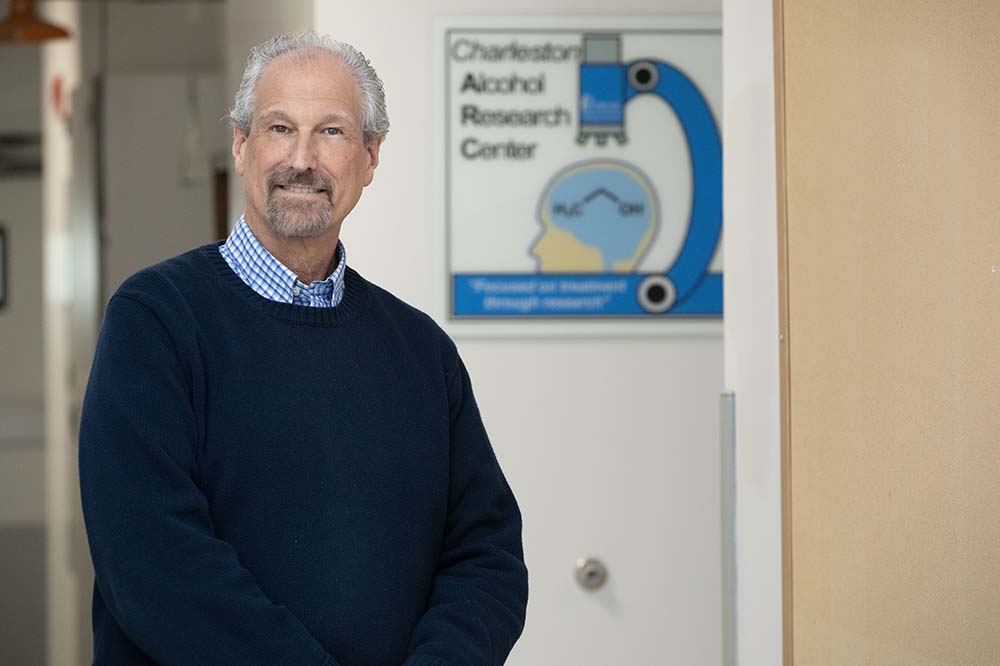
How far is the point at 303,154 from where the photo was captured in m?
1.58

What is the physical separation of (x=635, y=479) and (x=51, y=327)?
344 cm

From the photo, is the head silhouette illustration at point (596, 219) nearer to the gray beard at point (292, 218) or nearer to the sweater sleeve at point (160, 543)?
the gray beard at point (292, 218)

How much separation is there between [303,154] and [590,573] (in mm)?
1475

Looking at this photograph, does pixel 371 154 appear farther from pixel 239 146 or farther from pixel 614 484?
pixel 614 484

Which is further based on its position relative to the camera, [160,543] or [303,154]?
[303,154]

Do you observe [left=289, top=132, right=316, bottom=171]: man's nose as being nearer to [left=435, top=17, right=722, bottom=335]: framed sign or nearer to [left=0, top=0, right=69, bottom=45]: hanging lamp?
[left=435, top=17, right=722, bottom=335]: framed sign

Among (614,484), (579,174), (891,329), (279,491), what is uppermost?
(579,174)

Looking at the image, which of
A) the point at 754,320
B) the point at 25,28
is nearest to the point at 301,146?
the point at 754,320

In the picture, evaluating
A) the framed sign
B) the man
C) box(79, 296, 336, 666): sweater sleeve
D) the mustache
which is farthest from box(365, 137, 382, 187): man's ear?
the framed sign

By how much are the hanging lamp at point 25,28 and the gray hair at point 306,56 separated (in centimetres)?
375

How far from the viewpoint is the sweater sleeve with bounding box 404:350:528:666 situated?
1555 millimetres

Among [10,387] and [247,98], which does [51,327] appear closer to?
[10,387]

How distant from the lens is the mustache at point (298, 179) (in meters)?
1.58

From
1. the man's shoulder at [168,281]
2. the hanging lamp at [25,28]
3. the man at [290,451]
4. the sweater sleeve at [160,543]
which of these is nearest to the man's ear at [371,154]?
the man at [290,451]
